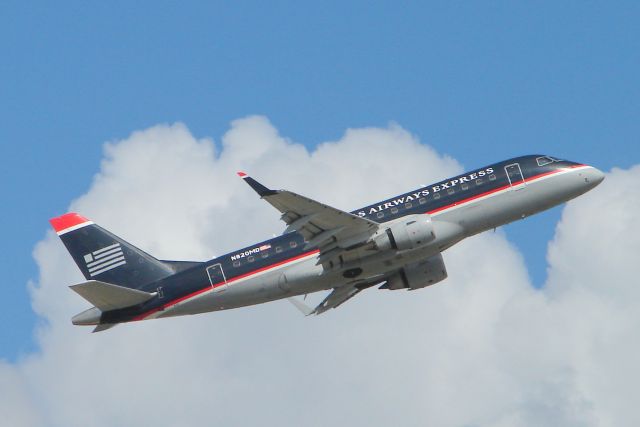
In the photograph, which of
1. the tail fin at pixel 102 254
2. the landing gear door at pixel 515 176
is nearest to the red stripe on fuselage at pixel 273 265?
the landing gear door at pixel 515 176

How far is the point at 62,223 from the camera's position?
240 feet

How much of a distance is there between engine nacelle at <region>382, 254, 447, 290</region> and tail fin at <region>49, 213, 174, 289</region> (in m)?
→ 14.0

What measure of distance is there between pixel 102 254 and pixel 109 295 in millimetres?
5769

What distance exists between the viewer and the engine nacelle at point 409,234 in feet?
207

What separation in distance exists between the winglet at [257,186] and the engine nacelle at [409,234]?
7585 millimetres

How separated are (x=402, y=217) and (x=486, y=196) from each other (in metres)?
4.80

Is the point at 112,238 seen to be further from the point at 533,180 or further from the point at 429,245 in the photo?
the point at 533,180

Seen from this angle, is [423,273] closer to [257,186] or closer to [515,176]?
[515,176]

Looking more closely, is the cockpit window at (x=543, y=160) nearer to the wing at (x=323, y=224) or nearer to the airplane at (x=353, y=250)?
the airplane at (x=353, y=250)

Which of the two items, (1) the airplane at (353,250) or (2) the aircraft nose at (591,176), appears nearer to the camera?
(1) the airplane at (353,250)

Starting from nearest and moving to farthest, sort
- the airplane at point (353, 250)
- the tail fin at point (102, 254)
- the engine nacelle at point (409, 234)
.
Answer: the engine nacelle at point (409, 234), the airplane at point (353, 250), the tail fin at point (102, 254)

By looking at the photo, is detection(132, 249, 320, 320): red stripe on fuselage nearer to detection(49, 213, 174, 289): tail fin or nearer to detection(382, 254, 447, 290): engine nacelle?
detection(49, 213, 174, 289): tail fin

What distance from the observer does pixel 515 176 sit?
66062 millimetres

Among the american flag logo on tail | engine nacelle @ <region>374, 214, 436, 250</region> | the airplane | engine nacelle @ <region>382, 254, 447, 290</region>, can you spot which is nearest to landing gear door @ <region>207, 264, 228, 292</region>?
the airplane
